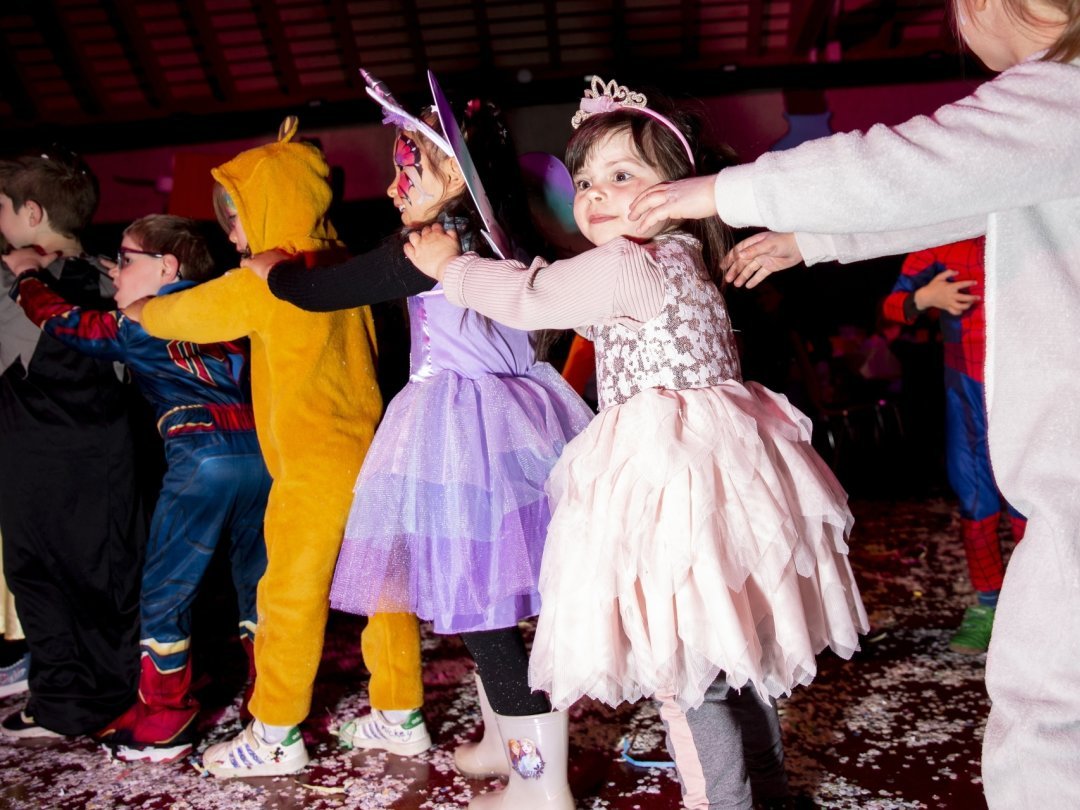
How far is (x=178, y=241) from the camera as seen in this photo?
2314 mm

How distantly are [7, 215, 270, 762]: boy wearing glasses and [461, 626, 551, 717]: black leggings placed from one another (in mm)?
814

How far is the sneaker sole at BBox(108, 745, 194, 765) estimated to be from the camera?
6.97 ft

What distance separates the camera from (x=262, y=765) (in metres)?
2.01

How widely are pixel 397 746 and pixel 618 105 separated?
144 cm

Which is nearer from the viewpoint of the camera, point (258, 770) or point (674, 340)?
point (674, 340)

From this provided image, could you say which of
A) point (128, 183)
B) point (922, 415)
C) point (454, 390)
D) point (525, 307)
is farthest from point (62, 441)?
point (922, 415)

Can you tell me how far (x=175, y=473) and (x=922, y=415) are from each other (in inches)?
161

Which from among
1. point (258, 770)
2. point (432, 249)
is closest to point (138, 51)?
point (432, 249)

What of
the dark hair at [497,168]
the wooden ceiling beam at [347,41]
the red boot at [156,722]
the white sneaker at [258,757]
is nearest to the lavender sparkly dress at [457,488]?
the dark hair at [497,168]

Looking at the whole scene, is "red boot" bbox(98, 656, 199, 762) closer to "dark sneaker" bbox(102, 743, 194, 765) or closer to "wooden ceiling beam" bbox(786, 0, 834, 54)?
"dark sneaker" bbox(102, 743, 194, 765)

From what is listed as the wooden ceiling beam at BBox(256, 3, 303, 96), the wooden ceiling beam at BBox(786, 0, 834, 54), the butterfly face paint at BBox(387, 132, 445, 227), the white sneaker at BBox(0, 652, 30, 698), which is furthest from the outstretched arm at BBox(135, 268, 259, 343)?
the wooden ceiling beam at BBox(786, 0, 834, 54)

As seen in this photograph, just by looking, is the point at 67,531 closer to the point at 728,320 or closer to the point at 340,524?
the point at 340,524

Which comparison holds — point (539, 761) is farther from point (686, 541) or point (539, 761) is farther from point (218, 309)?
point (218, 309)

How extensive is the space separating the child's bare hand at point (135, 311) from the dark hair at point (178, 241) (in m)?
0.18
